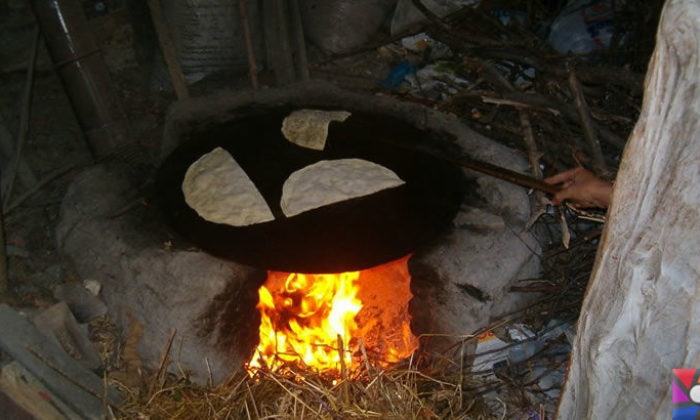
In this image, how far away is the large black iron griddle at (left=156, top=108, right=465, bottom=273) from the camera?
8.88ft

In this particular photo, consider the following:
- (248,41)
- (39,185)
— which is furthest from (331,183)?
(39,185)

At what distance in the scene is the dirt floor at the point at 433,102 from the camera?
3258 millimetres

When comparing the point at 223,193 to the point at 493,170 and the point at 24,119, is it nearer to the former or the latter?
the point at 493,170

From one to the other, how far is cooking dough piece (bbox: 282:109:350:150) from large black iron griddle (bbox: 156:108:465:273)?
47 mm

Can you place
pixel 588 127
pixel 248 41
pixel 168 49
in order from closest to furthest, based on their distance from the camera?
pixel 588 127 → pixel 168 49 → pixel 248 41

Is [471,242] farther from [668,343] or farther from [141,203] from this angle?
[141,203]

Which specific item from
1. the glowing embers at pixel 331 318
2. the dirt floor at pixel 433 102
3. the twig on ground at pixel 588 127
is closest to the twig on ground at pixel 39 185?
the dirt floor at pixel 433 102

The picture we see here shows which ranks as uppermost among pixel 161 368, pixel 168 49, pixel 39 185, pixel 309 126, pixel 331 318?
pixel 168 49

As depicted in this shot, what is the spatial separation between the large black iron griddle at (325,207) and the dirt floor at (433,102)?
0.59m

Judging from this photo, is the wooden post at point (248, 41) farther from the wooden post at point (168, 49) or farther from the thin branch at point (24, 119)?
the thin branch at point (24, 119)

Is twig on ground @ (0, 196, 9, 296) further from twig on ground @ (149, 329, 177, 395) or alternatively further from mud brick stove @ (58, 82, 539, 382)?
twig on ground @ (149, 329, 177, 395)

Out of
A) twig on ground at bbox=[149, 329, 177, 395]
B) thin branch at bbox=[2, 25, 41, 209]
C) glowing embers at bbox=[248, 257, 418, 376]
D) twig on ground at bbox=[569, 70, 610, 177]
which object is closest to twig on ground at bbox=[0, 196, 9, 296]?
thin branch at bbox=[2, 25, 41, 209]

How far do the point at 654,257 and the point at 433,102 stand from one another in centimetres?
296

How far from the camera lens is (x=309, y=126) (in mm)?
3477
